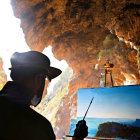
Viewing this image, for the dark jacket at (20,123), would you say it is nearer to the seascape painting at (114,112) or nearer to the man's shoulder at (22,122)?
the man's shoulder at (22,122)

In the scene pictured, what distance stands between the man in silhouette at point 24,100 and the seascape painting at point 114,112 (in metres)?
1.28

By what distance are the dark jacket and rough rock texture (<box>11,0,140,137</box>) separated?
7.16m

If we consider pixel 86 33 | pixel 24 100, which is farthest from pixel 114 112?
pixel 86 33

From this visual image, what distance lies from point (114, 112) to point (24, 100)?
1.53 metres

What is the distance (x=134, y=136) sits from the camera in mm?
1945

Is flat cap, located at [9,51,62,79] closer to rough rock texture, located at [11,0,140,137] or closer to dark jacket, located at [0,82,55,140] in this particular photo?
dark jacket, located at [0,82,55,140]

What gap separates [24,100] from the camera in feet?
3.02

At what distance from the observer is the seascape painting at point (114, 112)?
204 centimetres

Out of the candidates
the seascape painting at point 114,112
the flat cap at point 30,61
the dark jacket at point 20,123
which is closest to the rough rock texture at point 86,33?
the seascape painting at point 114,112

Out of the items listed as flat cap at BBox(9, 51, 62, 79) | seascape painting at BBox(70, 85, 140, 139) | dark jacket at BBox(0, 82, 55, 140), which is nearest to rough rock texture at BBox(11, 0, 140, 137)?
seascape painting at BBox(70, 85, 140, 139)

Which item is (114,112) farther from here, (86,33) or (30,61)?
(86,33)

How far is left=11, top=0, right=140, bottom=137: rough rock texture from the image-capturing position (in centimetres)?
806

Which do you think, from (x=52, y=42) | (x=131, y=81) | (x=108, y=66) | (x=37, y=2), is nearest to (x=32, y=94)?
(x=108, y=66)

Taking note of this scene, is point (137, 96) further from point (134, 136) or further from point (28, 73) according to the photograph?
point (28, 73)
